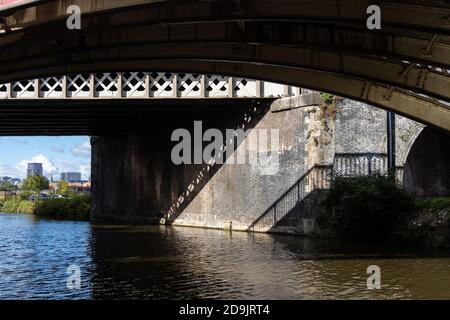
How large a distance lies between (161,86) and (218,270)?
13026 millimetres

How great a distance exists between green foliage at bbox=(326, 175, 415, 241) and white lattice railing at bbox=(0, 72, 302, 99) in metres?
6.71

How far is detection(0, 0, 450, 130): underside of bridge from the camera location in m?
10.5

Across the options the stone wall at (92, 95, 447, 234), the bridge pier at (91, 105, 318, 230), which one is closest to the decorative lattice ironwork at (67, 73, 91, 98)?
the stone wall at (92, 95, 447, 234)

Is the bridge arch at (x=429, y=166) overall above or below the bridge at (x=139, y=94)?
below

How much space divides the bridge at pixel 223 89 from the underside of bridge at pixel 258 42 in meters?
0.03

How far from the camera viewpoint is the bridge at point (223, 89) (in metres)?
10.7

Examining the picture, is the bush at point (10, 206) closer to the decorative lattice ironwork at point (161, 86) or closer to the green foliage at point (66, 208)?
the green foliage at point (66, 208)

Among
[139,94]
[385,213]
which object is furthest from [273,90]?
[385,213]

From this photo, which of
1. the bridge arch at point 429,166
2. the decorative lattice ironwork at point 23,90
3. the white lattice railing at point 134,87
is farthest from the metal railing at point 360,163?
the decorative lattice ironwork at point 23,90

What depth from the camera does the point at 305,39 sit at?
13.2m

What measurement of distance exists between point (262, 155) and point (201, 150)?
5710 mm

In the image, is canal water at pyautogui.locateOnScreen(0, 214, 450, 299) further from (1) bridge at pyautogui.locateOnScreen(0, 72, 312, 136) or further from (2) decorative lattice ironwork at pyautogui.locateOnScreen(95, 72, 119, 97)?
(2) decorative lattice ironwork at pyautogui.locateOnScreen(95, 72, 119, 97)

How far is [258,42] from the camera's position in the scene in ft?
41.9

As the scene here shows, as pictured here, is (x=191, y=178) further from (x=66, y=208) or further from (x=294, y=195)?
(x=66, y=208)
